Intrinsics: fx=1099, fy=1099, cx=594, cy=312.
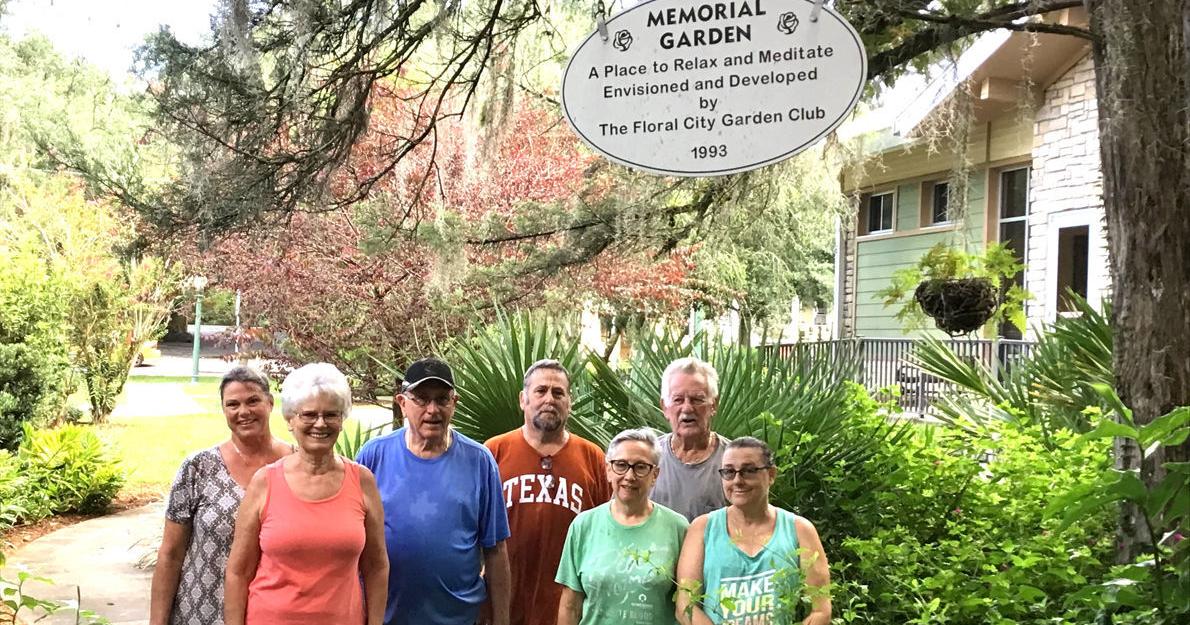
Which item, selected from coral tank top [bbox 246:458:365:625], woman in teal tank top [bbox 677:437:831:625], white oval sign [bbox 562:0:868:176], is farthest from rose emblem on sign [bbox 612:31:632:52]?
coral tank top [bbox 246:458:365:625]

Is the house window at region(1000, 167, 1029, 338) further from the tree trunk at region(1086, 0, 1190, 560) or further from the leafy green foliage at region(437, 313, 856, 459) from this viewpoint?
the tree trunk at region(1086, 0, 1190, 560)

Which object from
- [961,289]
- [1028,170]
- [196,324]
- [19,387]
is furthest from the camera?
[196,324]

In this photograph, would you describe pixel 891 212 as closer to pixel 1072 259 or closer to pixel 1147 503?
pixel 1072 259

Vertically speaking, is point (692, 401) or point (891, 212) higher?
point (891, 212)

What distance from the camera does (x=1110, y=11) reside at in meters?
3.69

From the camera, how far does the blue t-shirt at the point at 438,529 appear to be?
3.36 metres

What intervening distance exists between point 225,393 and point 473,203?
6557mm

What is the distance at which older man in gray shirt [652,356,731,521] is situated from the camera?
3520 millimetres

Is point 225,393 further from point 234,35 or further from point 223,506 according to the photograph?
point 234,35

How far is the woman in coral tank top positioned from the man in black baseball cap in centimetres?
18

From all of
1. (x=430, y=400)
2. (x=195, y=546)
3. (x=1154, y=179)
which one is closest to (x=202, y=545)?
(x=195, y=546)

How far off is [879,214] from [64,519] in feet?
38.4

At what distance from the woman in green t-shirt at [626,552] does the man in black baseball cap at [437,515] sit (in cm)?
40

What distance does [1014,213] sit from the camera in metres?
13.8
